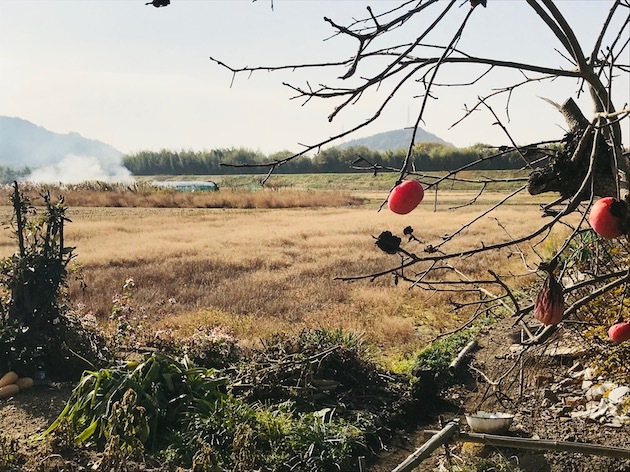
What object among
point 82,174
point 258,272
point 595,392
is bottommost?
point 595,392

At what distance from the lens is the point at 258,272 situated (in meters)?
10.3

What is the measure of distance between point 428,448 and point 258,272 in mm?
8054

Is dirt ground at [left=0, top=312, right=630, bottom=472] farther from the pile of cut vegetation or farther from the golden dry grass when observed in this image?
the golden dry grass

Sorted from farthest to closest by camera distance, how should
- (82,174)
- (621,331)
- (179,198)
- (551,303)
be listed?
(82,174) < (179,198) < (621,331) < (551,303)

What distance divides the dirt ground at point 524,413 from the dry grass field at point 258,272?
1.12 metres

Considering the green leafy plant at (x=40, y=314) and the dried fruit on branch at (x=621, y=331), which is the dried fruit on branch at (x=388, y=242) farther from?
the green leafy plant at (x=40, y=314)

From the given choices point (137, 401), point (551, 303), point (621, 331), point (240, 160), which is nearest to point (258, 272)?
point (137, 401)

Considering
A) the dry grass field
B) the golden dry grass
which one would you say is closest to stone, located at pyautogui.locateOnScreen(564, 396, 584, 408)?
the dry grass field

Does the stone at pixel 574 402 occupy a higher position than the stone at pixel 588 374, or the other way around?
the stone at pixel 588 374

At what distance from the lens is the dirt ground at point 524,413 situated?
155 inches

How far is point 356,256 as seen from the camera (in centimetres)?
1155

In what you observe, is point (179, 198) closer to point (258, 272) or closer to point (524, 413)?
point (258, 272)

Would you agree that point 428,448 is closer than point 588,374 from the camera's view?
Yes

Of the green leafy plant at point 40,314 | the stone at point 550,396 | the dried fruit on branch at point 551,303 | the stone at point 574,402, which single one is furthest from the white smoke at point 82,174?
the dried fruit on branch at point 551,303
